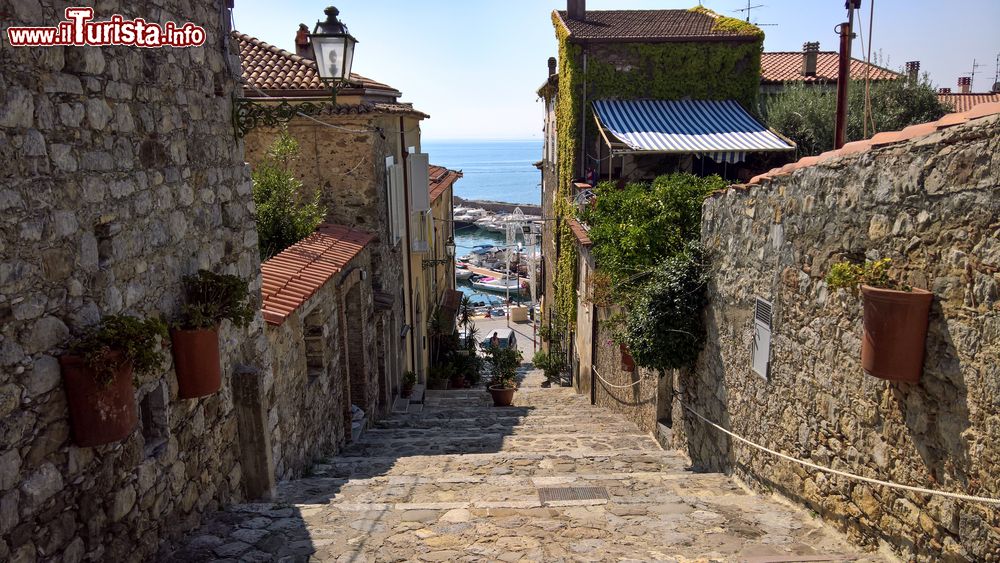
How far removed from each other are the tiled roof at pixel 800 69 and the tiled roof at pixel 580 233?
7416 millimetres

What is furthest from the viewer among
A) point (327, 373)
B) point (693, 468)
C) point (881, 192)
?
point (327, 373)

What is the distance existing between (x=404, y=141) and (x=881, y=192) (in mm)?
12659

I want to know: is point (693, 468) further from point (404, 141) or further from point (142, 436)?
point (404, 141)

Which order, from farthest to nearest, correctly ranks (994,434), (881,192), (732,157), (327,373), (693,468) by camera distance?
(732,157)
(327,373)
(693,468)
(881,192)
(994,434)

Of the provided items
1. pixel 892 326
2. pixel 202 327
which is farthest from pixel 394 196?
pixel 892 326

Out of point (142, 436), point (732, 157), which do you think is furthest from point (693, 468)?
point (732, 157)

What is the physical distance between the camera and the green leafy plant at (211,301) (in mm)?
4719

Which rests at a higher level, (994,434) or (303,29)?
(303,29)

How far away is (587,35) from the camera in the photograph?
17422mm

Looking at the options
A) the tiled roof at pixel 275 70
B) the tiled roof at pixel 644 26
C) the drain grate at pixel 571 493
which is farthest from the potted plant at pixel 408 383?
the drain grate at pixel 571 493

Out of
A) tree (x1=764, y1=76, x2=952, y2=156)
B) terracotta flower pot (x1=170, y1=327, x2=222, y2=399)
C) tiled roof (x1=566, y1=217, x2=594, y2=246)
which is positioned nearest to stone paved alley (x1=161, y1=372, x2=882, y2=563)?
terracotta flower pot (x1=170, y1=327, x2=222, y2=399)

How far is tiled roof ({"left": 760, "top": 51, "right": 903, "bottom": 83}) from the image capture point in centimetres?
1934

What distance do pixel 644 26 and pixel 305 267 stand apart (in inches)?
544

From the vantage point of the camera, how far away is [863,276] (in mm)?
4352
